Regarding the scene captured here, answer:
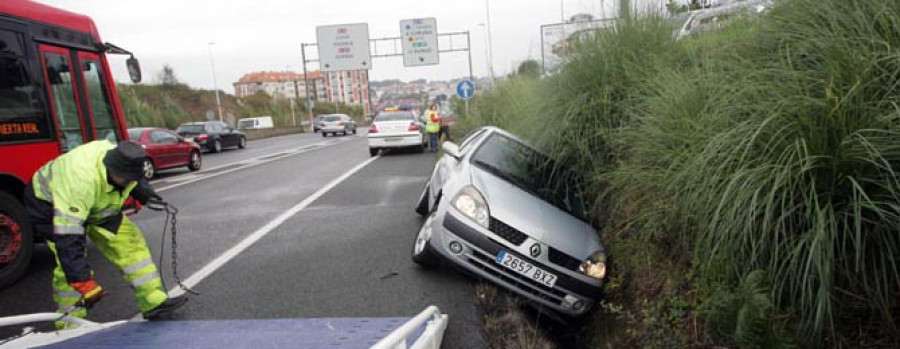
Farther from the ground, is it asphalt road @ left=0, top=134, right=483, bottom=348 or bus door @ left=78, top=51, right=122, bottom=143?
bus door @ left=78, top=51, right=122, bottom=143

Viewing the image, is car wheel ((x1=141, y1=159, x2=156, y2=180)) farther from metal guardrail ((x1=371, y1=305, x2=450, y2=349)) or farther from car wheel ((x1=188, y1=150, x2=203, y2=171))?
metal guardrail ((x1=371, y1=305, x2=450, y2=349))

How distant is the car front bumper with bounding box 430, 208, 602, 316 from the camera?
12.9 ft

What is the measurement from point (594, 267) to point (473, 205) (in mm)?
1021

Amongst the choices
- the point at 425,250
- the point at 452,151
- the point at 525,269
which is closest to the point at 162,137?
the point at 452,151

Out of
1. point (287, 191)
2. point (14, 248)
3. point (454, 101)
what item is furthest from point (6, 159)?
point (454, 101)

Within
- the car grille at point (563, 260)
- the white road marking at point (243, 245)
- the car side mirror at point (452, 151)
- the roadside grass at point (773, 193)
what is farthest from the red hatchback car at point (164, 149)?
the roadside grass at point (773, 193)

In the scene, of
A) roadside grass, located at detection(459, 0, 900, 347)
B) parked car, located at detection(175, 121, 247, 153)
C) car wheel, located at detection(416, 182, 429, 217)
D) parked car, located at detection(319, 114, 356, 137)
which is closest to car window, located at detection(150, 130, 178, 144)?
parked car, located at detection(175, 121, 247, 153)

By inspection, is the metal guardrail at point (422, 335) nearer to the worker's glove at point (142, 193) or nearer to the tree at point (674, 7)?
the worker's glove at point (142, 193)

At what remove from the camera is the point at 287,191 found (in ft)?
31.2

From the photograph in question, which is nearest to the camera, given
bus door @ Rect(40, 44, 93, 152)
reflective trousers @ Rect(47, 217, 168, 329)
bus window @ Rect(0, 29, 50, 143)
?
reflective trousers @ Rect(47, 217, 168, 329)

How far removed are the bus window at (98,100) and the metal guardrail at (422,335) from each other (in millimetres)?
5299

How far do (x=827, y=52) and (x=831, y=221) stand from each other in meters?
1.09

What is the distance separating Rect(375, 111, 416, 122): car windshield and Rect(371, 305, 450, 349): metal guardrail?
13698 mm

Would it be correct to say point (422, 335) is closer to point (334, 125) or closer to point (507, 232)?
point (507, 232)
